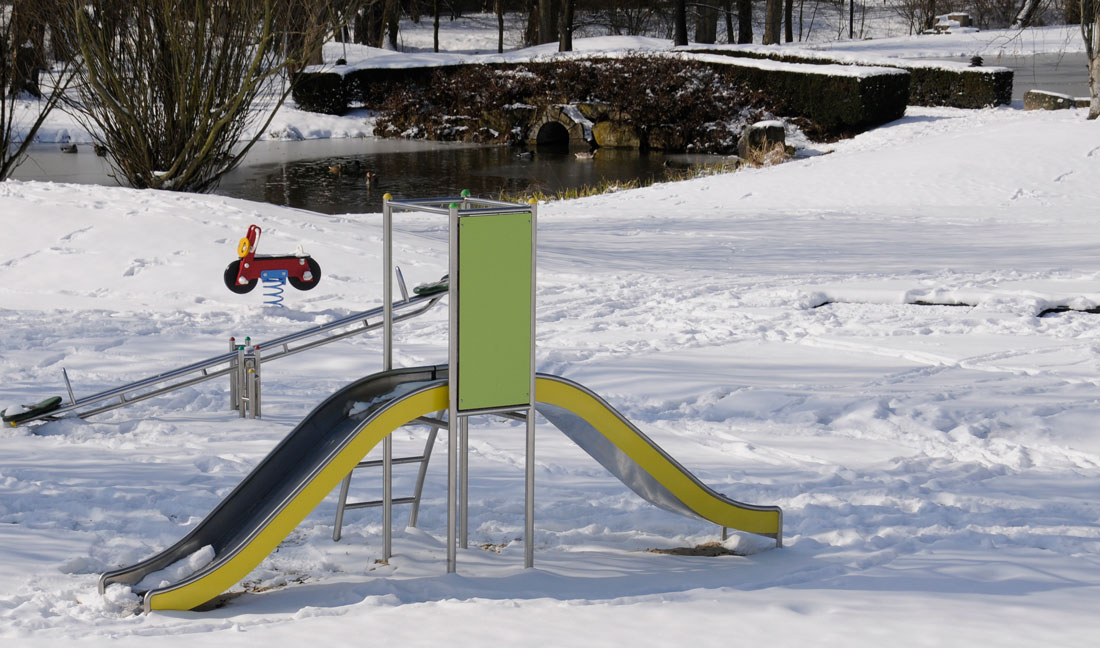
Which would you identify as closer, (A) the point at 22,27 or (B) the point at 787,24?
(A) the point at 22,27

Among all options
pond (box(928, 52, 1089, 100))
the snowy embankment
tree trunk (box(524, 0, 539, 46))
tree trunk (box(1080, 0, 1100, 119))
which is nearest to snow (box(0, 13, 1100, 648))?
the snowy embankment

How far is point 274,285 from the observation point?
10477 mm

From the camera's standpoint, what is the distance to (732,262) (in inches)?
491

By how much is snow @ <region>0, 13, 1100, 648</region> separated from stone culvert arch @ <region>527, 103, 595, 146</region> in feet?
55.8

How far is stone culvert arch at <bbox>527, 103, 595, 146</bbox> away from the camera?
103ft

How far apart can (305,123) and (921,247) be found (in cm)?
2447

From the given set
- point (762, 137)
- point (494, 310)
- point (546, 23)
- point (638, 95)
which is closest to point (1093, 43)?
point (762, 137)

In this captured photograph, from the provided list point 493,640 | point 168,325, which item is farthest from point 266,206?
point 493,640

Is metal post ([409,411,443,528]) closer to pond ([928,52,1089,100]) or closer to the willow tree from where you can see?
the willow tree

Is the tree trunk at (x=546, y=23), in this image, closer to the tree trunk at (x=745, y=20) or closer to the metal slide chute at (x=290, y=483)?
A: the tree trunk at (x=745, y=20)

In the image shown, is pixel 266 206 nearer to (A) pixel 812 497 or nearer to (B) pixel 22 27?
(B) pixel 22 27

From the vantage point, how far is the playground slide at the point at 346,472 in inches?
175

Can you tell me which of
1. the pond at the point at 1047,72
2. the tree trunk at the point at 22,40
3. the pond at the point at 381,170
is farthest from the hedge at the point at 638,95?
the tree trunk at the point at 22,40

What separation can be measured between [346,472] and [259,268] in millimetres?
6061
